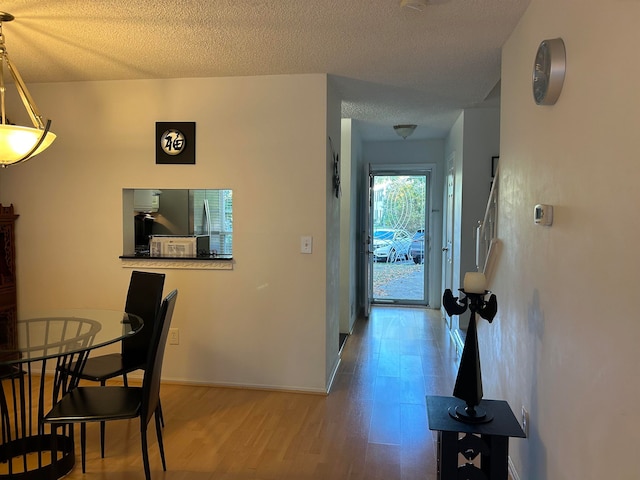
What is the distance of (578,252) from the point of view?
151cm

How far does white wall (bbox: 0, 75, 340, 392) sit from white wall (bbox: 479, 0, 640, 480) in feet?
4.75

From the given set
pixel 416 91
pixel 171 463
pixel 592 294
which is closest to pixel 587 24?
pixel 592 294

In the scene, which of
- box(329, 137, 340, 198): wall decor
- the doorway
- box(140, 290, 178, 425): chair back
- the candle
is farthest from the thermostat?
the doorway

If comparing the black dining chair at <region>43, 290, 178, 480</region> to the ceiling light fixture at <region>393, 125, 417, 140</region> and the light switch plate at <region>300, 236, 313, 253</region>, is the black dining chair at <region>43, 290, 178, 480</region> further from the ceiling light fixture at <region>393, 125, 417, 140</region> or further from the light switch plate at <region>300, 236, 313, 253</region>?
the ceiling light fixture at <region>393, 125, 417, 140</region>

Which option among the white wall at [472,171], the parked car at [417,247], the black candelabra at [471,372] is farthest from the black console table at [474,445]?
the parked car at [417,247]

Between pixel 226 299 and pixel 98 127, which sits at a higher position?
pixel 98 127

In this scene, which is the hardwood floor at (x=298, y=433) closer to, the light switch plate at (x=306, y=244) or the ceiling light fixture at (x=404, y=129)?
the light switch plate at (x=306, y=244)

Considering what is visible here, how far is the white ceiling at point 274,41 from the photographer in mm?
2182

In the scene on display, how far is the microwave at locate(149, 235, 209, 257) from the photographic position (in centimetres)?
353

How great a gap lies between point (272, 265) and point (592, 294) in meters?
2.32

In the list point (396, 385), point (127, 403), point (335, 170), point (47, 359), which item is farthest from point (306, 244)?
point (47, 359)

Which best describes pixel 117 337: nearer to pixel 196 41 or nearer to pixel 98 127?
pixel 196 41

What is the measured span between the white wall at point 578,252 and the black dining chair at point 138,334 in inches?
80.5

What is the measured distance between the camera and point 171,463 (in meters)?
2.41
